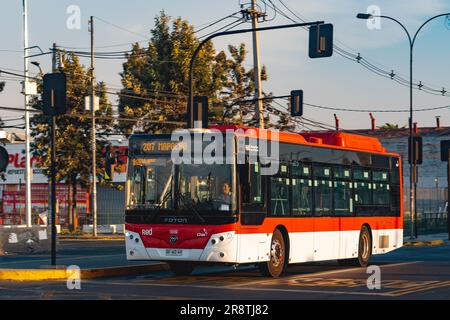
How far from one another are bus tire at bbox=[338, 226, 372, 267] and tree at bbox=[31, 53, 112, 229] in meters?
35.4

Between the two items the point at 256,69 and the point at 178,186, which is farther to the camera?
the point at 256,69

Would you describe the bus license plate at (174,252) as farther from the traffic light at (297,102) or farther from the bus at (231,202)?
the traffic light at (297,102)

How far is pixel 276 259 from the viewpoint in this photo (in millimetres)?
21688

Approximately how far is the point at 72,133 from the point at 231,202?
41489 millimetres

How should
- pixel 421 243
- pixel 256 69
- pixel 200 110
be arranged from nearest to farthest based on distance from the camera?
1. pixel 200 110
2. pixel 256 69
3. pixel 421 243

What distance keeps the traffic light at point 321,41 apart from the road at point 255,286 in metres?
6.07

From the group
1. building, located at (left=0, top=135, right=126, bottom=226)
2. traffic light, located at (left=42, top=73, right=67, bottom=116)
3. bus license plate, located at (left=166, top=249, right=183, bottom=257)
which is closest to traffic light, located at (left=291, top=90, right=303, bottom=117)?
traffic light, located at (left=42, top=73, right=67, bottom=116)

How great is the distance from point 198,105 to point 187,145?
31.5ft

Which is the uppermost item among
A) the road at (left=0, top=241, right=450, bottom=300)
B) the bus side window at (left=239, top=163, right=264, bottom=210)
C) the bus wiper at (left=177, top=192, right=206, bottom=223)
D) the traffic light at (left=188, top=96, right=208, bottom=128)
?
the traffic light at (left=188, top=96, right=208, bottom=128)

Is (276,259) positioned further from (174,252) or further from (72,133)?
(72,133)

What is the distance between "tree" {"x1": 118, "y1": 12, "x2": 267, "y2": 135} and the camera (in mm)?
60188

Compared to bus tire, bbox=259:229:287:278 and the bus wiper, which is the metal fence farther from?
the bus wiper

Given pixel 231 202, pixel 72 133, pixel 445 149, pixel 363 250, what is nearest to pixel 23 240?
pixel 363 250

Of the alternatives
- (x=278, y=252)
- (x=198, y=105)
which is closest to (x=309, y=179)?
(x=278, y=252)
